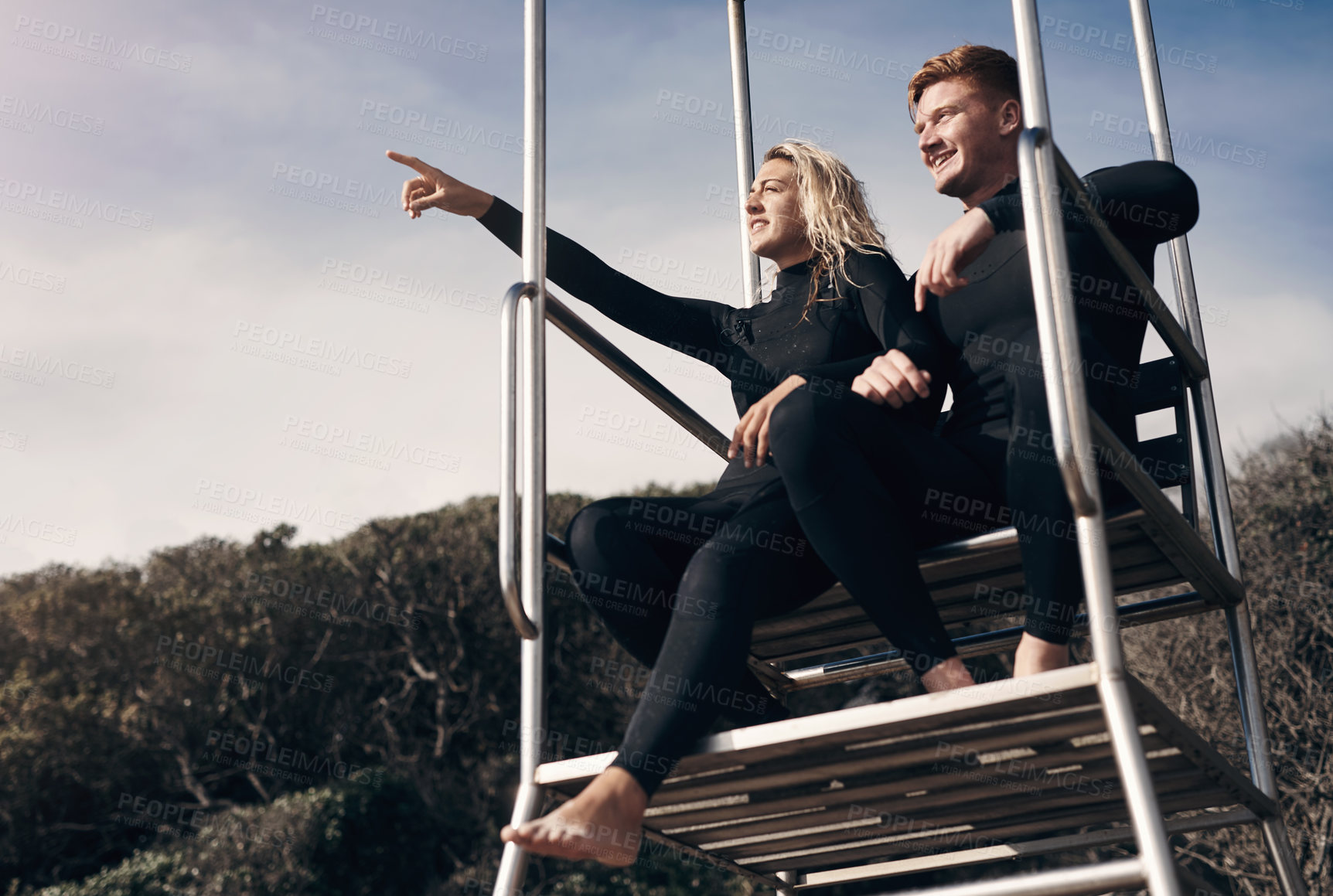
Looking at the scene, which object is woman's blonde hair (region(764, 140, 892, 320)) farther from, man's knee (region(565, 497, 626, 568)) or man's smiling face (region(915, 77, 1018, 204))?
man's knee (region(565, 497, 626, 568))

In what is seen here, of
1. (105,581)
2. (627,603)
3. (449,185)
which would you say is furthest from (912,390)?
(105,581)

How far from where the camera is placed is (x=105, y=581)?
15.8 m

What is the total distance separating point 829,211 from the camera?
8.78ft

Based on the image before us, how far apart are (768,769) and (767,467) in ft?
2.05

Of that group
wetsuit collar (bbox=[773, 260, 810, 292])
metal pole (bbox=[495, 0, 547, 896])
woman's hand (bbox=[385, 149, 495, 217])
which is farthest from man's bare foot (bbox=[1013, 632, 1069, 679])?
woman's hand (bbox=[385, 149, 495, 217])

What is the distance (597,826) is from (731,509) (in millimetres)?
739

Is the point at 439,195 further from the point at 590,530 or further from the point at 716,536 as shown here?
the point at 716,536

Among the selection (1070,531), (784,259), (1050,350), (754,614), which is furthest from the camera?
(784,259)

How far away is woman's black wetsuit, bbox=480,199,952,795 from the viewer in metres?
1.86

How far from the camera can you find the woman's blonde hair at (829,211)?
2594 millimetres

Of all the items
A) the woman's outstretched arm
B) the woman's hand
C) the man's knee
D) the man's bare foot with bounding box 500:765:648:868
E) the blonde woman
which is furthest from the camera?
the woman's outstretched arm

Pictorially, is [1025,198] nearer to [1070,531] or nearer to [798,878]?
[1070,531]

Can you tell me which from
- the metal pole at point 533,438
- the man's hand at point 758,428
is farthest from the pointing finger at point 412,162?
the man's hand at point 758,428

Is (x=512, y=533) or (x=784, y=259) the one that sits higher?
(x=784, y=259)
